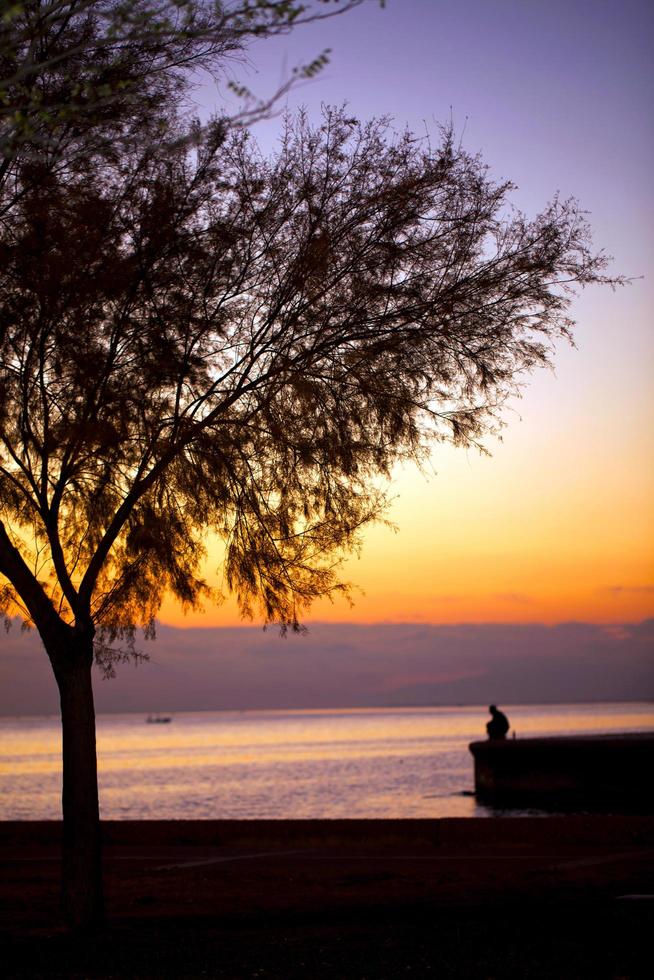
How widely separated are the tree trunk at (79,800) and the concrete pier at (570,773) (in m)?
27.7

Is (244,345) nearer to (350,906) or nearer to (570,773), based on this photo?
(350,906)

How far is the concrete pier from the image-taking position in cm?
3572

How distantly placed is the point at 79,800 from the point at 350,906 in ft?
10.9

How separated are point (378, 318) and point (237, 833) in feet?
40.2

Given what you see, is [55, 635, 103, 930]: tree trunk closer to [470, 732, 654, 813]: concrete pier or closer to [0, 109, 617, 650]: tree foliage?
[0, 109, 617, 650]: tree foliage

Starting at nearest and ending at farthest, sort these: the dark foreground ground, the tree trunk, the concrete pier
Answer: the dark foreground ground < the tree trunk < the concrete pier

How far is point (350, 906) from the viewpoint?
1214 cm

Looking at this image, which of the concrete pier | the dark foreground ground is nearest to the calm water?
the concrete pier

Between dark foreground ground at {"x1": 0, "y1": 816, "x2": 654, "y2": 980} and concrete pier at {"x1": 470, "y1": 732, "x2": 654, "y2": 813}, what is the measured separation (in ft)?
52.8

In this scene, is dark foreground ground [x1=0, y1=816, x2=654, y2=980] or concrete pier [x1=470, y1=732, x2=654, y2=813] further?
concrete pier [x1=470, y1=732, x2=654, y2=813]

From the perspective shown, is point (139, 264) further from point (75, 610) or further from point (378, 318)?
point (75, 610)

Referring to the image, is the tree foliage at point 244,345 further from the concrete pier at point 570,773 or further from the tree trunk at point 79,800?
the concrete pier at point 570,773

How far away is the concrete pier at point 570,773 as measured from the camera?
3572 centimetres

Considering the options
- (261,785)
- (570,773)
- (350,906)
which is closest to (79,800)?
(350,906)
